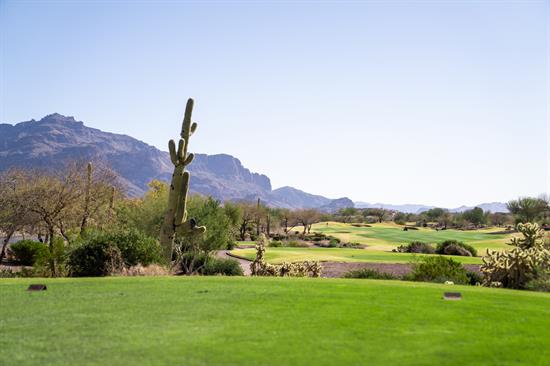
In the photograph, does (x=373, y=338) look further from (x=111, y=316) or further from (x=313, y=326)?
(x=111, y=316)

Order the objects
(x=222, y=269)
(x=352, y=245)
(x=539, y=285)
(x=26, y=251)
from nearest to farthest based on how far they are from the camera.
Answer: (x=539, y=285) → (x=222, y=269) → (x=26, y=251) → (x=352, y=245)

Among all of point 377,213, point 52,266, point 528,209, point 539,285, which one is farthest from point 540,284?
point 377,213

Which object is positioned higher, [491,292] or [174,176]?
[174,176]

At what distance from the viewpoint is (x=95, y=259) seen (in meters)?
20.2

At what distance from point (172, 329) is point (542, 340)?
612 cm

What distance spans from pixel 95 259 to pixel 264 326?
38.3ft

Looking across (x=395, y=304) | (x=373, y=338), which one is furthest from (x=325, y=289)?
(x=373, y=338)

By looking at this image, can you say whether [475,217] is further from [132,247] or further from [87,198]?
[132,247]

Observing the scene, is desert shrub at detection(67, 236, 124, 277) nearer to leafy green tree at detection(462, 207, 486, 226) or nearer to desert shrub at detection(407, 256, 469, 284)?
desert shrub at detection(407, 256, 469, 284)

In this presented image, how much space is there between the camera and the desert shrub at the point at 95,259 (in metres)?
19.8

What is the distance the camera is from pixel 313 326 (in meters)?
10.3

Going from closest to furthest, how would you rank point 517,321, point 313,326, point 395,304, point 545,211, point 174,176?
point 313,326
point 517,321
point 395,304
point 174,176
point 545,211

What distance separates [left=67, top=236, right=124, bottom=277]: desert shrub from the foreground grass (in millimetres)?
4580

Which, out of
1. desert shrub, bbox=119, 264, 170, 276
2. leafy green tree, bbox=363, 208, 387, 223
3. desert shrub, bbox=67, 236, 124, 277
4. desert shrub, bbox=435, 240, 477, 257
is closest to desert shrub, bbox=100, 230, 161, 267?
desert shrub, bbox=67, 236, 124, 277
